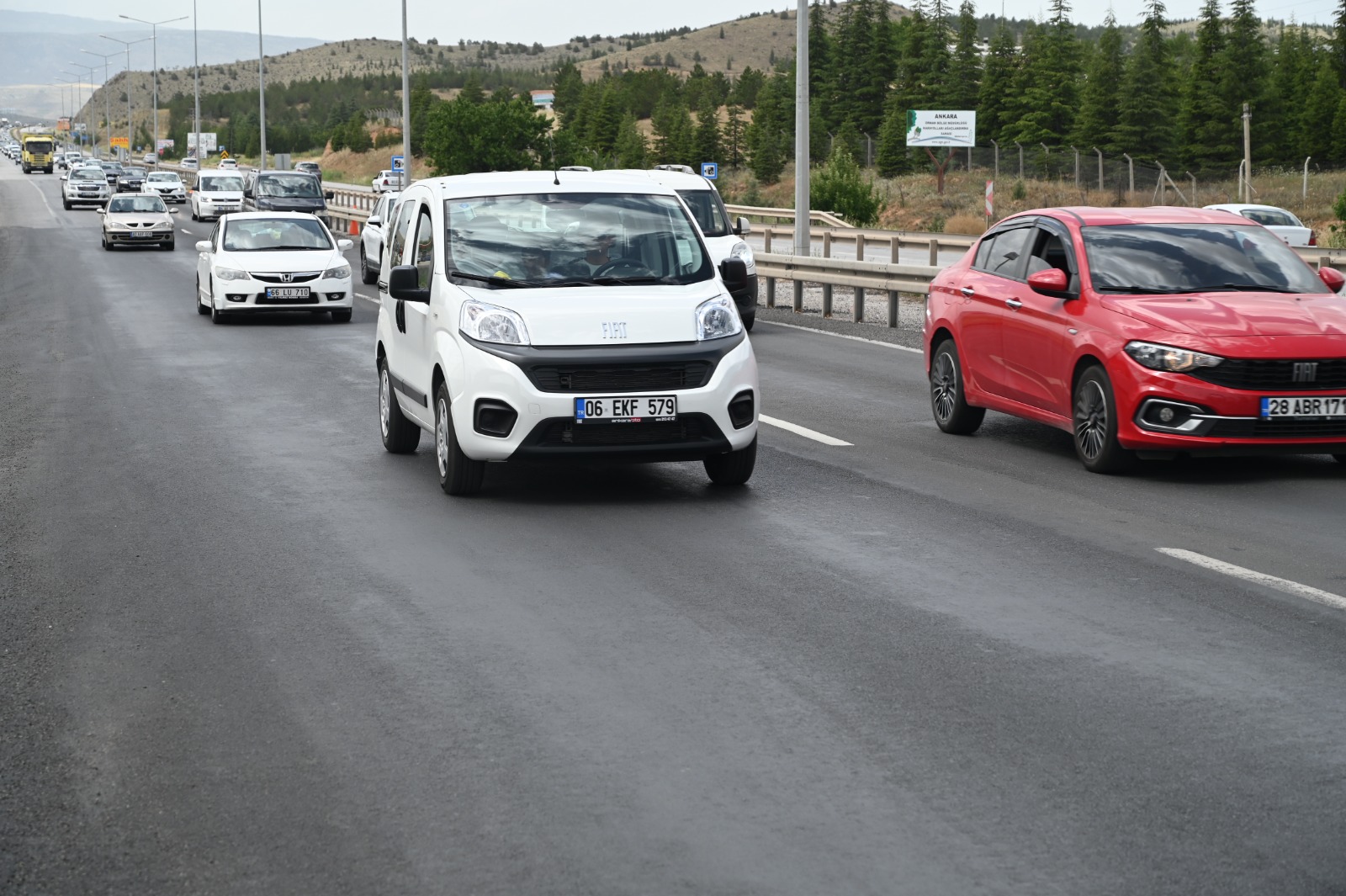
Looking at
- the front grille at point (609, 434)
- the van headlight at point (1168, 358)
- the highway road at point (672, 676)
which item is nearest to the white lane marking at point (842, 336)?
the highway road at point (672, 676)

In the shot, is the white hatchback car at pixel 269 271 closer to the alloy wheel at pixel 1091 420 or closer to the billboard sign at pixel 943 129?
the alloy wheel at pixel 1091 420

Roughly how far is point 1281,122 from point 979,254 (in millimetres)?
74254

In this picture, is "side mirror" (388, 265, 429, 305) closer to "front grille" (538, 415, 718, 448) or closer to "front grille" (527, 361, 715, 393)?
"front grille" (527, 361, 715, 393)

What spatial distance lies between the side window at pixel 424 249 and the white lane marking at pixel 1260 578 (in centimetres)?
469

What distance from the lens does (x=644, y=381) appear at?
9.79m

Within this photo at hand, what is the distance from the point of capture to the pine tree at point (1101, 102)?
83.6 metres

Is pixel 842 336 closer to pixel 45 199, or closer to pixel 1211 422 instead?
pixel 1211 422

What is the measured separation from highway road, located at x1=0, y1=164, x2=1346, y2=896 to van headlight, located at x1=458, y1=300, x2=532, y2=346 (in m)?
0.92

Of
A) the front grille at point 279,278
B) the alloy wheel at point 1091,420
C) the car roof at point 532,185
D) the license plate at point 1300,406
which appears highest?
the car roof at point 532,185

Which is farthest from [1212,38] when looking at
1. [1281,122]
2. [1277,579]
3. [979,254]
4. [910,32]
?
[1277,579]


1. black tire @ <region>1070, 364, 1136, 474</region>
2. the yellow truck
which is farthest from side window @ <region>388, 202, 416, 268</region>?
the yellow truck

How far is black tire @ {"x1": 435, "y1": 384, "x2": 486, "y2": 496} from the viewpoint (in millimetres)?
10117

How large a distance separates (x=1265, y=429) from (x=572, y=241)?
163 inches

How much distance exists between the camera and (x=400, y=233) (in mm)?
12031
